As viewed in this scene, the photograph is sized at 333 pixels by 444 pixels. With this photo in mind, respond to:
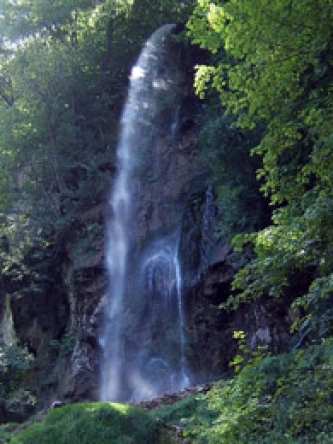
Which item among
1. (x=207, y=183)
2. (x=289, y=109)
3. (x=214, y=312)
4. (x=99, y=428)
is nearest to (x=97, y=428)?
(x=99, y=428)

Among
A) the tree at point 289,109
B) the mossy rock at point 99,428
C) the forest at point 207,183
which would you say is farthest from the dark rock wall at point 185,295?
the tree at point 289,109

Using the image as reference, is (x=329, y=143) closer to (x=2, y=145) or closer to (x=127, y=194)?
(x=127, y=194)

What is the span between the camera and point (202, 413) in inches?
312

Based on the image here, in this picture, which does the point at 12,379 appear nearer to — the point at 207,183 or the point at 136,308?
the point at 136,308

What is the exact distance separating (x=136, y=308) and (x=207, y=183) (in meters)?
3.90

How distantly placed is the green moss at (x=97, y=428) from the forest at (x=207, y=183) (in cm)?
2

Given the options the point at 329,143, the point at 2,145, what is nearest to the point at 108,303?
the point at 2,145

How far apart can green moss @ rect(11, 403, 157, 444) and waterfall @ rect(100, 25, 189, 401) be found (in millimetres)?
4627

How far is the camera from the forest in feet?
15.0

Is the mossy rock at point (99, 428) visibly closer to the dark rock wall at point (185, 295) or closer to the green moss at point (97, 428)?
the green moss at point (97, 428)

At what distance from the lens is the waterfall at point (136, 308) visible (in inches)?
539

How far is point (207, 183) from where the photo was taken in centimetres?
1527

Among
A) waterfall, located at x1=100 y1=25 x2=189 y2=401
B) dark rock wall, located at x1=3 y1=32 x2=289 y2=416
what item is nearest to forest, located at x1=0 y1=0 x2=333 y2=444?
dark rock wall, located at x1=3 y1=32 x2=289 y2=416

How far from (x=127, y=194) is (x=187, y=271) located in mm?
5671
